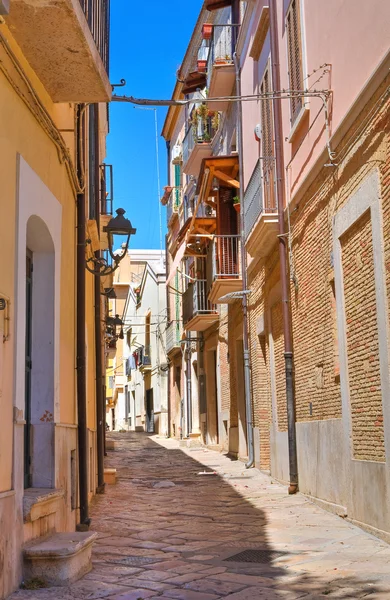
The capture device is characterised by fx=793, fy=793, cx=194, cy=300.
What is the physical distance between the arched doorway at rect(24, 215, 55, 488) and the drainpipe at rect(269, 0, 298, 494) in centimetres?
593

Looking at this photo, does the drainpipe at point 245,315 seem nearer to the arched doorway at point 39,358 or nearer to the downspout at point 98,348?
the downspout at point 98,348

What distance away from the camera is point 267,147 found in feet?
47.2

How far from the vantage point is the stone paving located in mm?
5750

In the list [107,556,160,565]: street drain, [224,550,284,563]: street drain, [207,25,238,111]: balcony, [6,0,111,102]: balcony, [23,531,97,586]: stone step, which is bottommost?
[224,550,284,563]: street drain

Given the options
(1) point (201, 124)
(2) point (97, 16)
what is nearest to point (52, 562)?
(2) point (97, 16)

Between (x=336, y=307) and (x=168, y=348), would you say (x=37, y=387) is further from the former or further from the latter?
(x=168, y=348)

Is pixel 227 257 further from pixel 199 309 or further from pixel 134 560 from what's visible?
pixel 134 560

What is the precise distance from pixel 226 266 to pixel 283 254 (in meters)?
6.13

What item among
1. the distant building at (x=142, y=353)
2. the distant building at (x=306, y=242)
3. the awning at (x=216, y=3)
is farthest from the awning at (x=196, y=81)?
the distant building at (x=142, y=353)

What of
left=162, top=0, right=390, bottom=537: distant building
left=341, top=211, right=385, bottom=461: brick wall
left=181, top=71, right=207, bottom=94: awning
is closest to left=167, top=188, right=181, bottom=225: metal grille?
left=181, top=71, right=207, bottom=94: awning

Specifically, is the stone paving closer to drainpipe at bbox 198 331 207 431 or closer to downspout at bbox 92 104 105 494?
downspout at bbox 92 104 105 494

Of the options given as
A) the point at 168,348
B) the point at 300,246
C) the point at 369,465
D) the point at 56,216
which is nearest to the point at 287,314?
the point at 300,246

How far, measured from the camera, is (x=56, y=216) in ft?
24.5

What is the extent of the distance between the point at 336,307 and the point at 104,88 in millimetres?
4118
